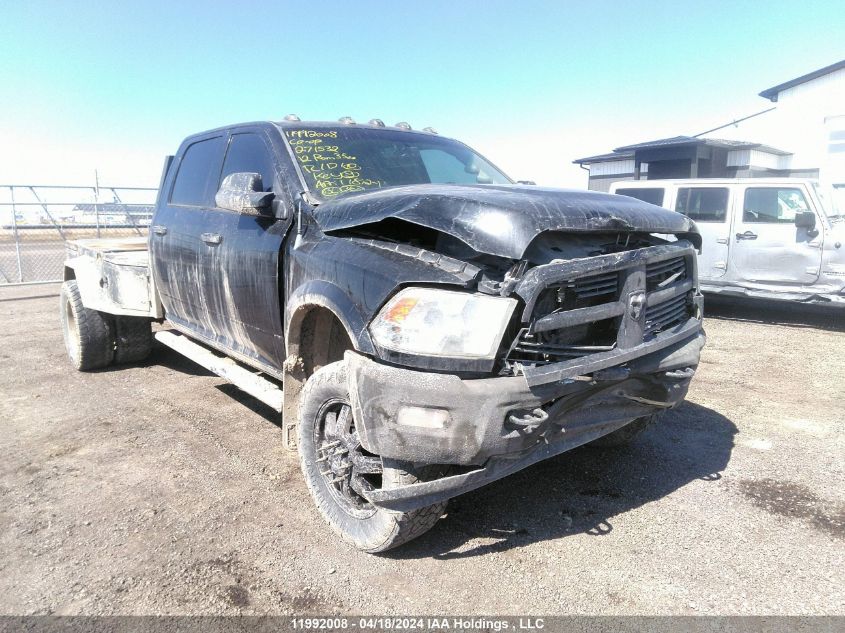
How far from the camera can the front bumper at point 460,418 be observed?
7.55 feet

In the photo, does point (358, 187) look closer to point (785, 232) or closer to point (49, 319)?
point (785, 232)

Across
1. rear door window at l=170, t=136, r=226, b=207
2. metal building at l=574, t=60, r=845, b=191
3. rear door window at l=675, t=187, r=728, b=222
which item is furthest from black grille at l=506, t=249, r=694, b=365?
metal building at l=574, t=60, r=845, b=191

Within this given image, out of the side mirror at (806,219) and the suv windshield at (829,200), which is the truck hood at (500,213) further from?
the suv windshield at (829,200)

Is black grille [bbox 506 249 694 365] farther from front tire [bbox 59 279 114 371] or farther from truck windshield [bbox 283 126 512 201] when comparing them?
front tire [bbox 59 279 114 371]

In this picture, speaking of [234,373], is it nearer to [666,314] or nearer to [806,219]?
[666,314]

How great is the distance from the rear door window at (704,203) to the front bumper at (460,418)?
277 inches

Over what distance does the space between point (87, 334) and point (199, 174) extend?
2286 millimetres

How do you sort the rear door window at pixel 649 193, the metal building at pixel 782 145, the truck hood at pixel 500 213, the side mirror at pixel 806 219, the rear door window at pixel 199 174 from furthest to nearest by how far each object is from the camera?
1. the metal building at pixel 782 145
2. the rear door window at pixel 649 193
3. the side mirror at pixel 806 219
4. the rear door window at pixel 199 174
5. the truck hood at pixel 500 213

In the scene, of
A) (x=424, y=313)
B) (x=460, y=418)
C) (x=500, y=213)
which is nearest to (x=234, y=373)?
(x=424, y=313)

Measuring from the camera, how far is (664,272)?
10.0 feet

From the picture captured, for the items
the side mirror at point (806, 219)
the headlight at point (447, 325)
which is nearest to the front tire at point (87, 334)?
the headlight at point (447, 325)

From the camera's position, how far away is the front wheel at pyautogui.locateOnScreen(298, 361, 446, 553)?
2.67 metres

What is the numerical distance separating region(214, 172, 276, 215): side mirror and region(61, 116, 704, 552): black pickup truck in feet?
0.04

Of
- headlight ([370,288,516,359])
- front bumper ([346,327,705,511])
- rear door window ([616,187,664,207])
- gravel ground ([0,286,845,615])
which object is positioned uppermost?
rear door window ([616,187,664,207])
